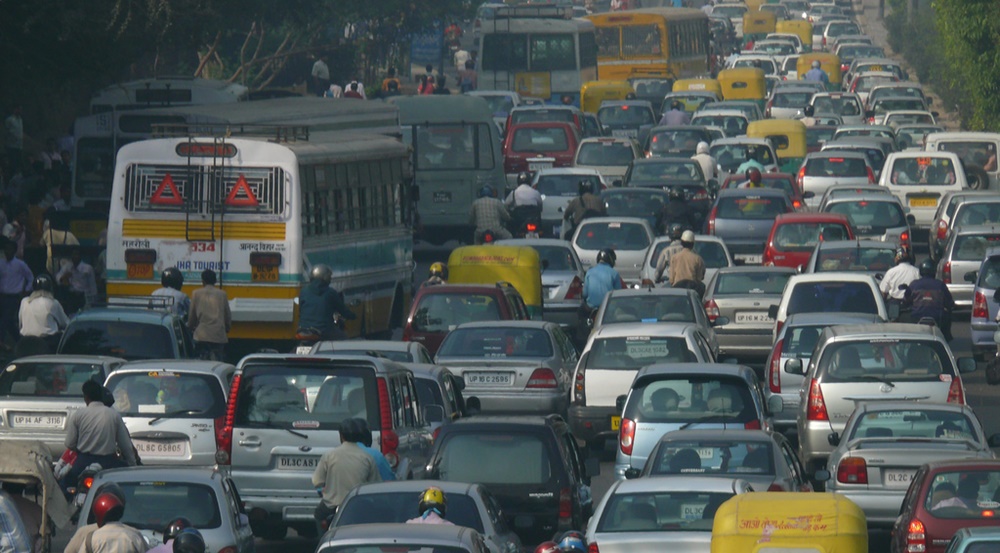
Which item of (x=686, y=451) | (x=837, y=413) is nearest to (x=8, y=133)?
(x=837, y=413)

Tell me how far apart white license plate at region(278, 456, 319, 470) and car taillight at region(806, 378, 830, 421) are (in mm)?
5376

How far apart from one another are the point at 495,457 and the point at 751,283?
11.3 metres

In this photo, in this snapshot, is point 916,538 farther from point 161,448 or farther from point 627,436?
point 161,448

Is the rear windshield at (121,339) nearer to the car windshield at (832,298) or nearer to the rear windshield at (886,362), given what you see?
the rear windshield at (886,362)

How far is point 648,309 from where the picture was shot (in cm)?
2448

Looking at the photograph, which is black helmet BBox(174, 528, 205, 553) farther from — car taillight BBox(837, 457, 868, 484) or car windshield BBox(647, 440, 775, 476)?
car taillight BBox(837, 457, 868, 484)

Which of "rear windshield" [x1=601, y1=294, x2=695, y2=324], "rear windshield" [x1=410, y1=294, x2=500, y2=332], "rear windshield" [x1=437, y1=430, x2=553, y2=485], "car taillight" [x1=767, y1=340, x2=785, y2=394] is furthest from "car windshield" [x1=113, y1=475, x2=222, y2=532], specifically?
"rear windshield" [x1=601, y1=294, x2=695, y2=324]

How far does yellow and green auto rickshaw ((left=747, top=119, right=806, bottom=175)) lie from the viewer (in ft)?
146

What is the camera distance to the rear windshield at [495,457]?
615 inches

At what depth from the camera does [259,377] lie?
52.5 ft

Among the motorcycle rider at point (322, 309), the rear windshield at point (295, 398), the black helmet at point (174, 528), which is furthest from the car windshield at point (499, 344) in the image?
the black helmet at point (174, 528)

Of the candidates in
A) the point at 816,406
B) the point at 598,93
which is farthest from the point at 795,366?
the point at 598,93

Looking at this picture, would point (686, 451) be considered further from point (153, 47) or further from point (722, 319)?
point (153, 47)

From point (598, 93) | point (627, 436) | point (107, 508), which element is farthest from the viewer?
point (598, 93)
